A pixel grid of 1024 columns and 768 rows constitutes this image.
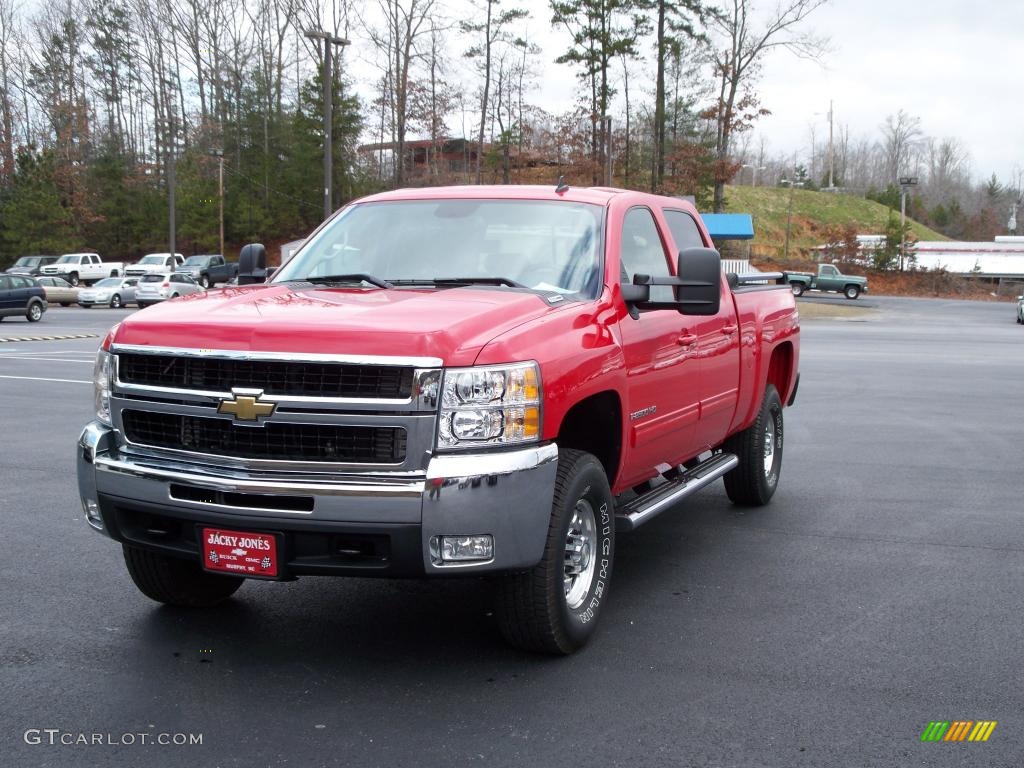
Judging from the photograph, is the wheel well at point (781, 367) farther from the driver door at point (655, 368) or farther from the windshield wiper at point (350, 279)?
the windshield wiper at point (350, 279)

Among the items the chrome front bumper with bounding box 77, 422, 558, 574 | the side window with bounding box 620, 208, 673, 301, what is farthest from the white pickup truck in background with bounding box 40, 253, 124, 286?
the chrome front bumper with bounding box 77, 422, 558, 574

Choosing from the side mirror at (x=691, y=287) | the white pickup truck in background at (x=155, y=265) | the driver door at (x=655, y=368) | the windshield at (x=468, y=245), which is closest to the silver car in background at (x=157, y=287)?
the white pickup truck in background at (x=155, y=265)

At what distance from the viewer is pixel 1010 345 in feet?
89.6

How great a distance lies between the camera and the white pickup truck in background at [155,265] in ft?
190

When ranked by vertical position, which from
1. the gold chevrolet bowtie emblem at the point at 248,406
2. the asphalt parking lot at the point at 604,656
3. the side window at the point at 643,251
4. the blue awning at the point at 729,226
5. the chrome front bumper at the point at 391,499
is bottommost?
the asphalt parking lot at the point at 604,656

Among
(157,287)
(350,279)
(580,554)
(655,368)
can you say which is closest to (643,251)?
(655,368)

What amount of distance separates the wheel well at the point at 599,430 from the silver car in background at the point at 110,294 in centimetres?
4481

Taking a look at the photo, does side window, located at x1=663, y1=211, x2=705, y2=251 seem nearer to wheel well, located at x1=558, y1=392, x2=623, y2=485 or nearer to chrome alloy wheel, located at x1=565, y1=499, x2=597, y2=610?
wheel well, located at x1=558, y1=392, x2=623, y2=485

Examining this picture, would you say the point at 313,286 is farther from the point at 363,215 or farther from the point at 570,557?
the point at 570,557

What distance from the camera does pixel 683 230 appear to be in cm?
695

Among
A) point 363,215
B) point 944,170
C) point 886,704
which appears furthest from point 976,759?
point 944,170

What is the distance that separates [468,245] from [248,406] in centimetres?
180

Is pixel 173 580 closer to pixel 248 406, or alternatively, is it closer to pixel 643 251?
pixel 248 406

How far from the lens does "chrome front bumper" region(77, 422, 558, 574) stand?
4.05 meters
